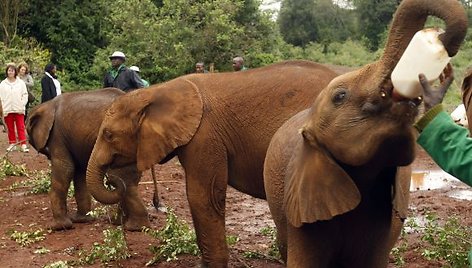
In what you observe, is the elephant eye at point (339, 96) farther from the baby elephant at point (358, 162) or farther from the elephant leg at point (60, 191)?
the elephant leg at point (60, 191)

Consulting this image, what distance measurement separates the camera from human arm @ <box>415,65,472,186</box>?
10.1 ft

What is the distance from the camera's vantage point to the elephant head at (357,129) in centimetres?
348

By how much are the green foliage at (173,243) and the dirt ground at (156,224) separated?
9cm

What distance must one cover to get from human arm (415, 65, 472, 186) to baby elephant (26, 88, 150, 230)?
6.59m

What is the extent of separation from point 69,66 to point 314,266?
28.4m

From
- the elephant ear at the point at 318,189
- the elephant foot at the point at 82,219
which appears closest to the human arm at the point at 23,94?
the elephant foot at the point at 82,219

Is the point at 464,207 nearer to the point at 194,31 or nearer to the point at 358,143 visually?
the point at 358,143

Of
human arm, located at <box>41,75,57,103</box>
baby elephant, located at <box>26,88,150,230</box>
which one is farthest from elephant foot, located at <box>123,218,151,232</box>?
human arm, located at <box>41,75,57,103</box>

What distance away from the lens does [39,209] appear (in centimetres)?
1095

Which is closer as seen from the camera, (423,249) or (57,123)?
(423,249)

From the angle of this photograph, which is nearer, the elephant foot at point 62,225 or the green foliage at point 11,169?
the elephant foot at point 62,225

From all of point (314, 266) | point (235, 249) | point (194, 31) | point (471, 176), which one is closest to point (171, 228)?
point (235, 249)

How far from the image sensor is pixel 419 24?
3514 mm

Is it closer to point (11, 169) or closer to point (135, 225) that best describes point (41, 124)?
point (135, 225)
